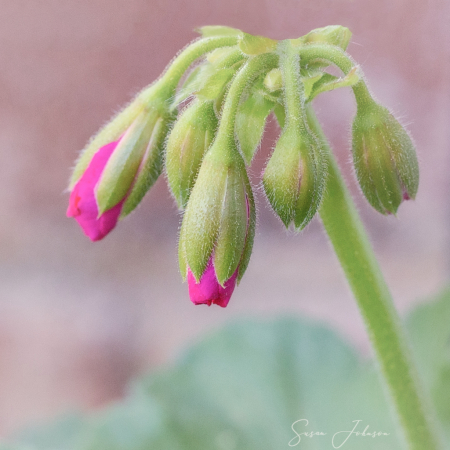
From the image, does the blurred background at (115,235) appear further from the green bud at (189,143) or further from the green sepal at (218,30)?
the green bud at (189,143)

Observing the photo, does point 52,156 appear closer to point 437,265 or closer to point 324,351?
point 324,351

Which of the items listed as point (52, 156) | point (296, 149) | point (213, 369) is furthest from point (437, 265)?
point (296, 149)

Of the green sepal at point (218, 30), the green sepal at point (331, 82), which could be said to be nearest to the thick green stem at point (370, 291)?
the green sepal at point (331, 82)

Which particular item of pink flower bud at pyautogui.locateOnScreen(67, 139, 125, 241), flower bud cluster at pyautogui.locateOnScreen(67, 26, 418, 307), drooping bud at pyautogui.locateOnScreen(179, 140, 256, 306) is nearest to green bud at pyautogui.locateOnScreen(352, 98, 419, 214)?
flower bud cluster at pyautogui.locateOnScreen(67, 26, 418, 307)

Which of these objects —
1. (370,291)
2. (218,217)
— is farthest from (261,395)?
(218,217)

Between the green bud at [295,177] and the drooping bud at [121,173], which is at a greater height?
the drooping bud at [121,173]

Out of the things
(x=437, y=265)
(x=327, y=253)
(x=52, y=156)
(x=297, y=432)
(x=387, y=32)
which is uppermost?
(x=52, y=156)
